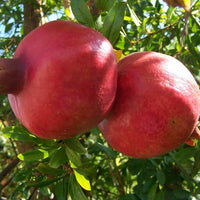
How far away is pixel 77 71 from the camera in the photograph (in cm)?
62

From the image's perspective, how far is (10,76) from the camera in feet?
2.16

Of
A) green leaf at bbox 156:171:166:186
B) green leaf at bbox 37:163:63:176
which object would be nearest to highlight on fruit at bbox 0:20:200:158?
green leaf at bbox 37:163:63:176

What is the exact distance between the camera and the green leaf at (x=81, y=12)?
88cm

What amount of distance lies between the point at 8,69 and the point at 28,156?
41cm

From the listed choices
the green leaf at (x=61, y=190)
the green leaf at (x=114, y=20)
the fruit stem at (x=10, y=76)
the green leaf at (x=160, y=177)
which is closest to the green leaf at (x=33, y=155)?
the green leaf at (x=61, y=190)

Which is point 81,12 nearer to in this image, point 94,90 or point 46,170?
point 94,90

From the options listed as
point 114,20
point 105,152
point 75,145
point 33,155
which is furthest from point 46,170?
point 114,20

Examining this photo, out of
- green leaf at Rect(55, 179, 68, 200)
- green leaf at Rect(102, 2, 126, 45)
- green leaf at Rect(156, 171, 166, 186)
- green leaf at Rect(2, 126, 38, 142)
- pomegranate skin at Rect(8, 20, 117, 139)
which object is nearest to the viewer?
pomegranate skin at Rect(8, 20, 117, 139)

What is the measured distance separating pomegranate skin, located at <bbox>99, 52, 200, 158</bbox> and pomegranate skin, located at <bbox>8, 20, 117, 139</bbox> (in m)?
0.08

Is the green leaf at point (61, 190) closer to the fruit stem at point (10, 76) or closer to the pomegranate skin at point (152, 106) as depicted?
the pomegranate skin at point (152, 106)

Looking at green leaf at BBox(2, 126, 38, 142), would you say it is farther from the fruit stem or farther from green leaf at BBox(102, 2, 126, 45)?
green leaf at BBox(102, 2, 126, 45)

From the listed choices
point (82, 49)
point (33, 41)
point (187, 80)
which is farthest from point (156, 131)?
point (33, 41)

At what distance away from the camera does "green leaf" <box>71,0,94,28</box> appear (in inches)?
34.8

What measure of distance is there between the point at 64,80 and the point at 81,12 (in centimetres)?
37
